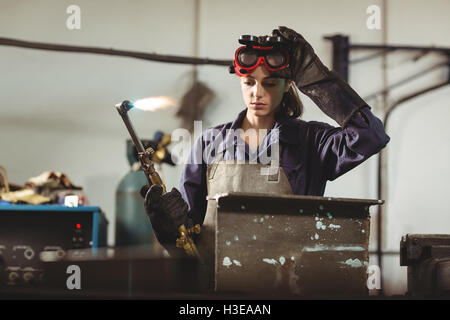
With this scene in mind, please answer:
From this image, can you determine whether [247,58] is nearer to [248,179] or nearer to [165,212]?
[248,179]

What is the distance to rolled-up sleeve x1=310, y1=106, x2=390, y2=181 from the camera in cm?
155

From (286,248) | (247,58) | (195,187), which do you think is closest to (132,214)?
(195,187)

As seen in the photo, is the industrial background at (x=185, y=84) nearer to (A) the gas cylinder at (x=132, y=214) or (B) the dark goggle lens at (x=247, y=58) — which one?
(A) the gas cylinder at (x=132, y=214)

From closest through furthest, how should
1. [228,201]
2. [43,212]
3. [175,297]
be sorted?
[175,297]
[228,201]
[43,212]

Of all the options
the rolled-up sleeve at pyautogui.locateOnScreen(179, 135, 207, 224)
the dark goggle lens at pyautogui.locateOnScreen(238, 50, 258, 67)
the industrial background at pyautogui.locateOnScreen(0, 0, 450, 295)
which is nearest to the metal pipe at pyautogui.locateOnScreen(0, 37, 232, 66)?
the industrial background at pyautogui.locateOnScreen(0, 0, 450, 295)

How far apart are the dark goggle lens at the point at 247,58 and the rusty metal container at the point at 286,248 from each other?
1.90 feet

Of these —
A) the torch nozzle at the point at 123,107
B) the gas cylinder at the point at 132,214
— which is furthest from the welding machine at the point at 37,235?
the torch nozzle at the point at 123,107

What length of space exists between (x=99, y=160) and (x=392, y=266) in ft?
7.10

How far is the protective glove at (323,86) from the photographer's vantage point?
1539mm

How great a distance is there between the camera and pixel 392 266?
12.4 ft

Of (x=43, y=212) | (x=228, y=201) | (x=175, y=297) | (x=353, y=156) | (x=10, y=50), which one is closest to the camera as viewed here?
(x=175, y=297)

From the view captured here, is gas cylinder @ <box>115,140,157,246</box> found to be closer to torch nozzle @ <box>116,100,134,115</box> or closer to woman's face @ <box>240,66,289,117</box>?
woman's face @ <box>240,66,289,117</box>
